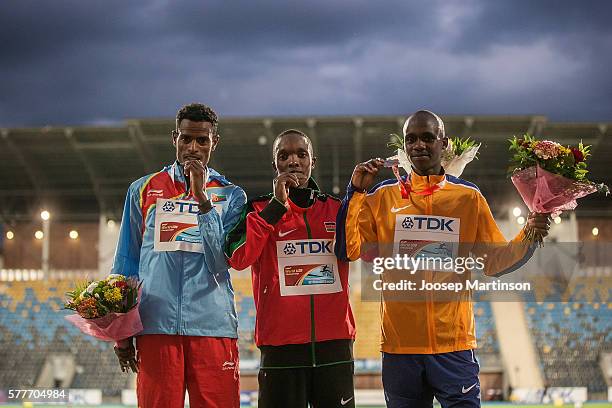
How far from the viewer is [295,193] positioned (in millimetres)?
3896

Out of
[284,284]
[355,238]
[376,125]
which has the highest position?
[376,125]

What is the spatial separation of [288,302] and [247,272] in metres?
16.6

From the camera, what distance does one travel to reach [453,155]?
4.01 meters

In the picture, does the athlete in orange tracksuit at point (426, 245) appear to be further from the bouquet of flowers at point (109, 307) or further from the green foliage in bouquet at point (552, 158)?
the bouquet of flowers at point (109, 307)

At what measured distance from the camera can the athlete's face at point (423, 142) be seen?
365cm

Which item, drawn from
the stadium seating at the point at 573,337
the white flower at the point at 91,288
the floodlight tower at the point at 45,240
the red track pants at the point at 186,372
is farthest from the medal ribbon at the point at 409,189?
the floodlight tower at the point at 45,240

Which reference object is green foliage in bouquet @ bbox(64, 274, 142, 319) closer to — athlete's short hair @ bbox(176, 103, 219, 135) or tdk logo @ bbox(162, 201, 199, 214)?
tdk logo @ bbox(162, 201, 199, 214)

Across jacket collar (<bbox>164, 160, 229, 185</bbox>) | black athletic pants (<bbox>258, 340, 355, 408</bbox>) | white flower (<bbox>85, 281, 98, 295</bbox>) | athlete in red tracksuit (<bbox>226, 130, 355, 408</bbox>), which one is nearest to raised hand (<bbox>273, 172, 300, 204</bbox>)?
athlete in red tracksuit (<bbox>226, 130, 355, 408</bbox>)

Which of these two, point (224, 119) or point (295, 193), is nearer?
point (295, 193)

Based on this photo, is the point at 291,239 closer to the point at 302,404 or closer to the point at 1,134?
the point at 302,404

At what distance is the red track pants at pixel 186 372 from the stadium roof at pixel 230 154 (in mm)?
14544

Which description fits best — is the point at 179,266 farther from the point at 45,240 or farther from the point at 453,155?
the point at 45,240

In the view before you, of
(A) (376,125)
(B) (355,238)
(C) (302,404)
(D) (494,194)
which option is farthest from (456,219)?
(D) (494,194)

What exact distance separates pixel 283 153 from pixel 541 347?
14.9 meters
